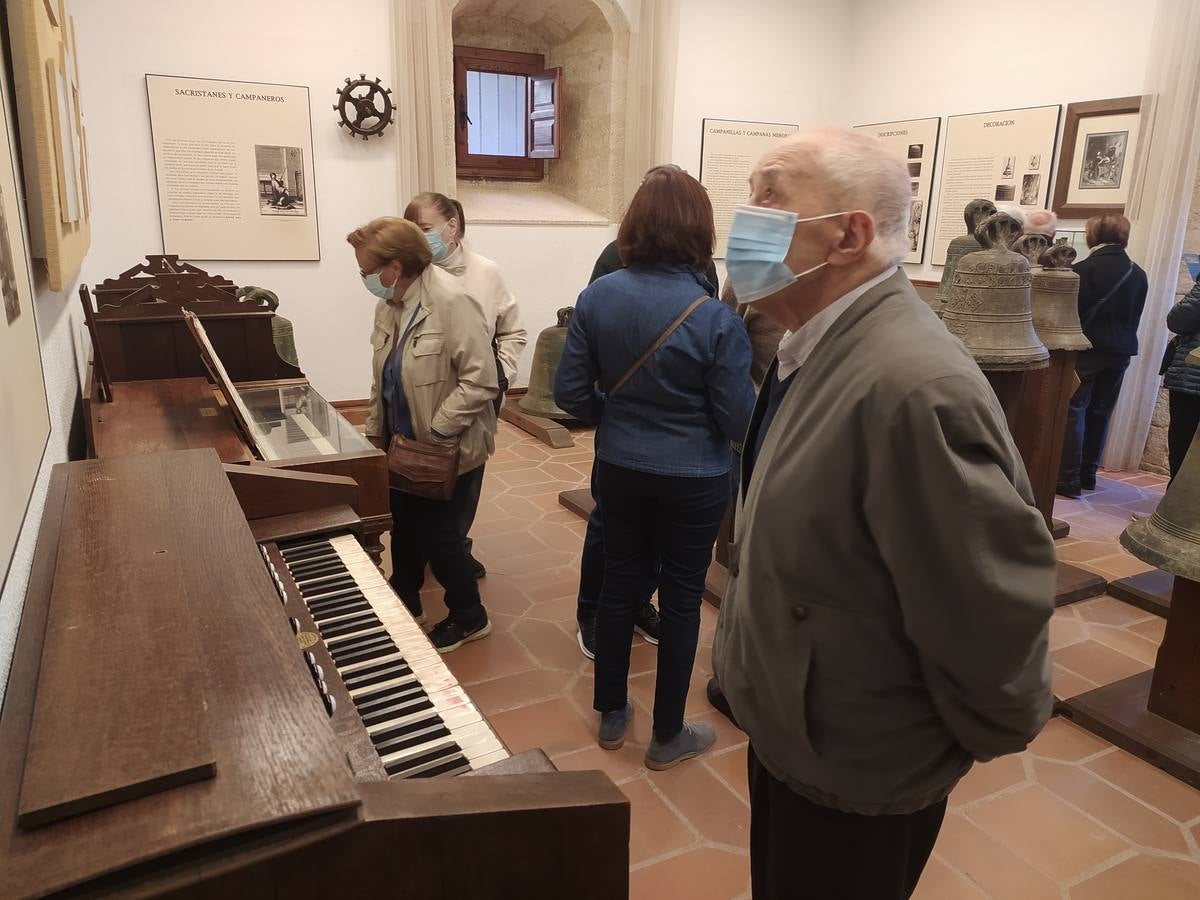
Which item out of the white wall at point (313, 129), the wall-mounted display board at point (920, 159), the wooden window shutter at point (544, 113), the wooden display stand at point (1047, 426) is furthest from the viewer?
the wooden window shutter at point (544, 113)

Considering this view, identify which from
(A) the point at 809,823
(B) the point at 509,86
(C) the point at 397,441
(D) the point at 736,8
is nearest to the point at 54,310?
(C) the point at 397,441

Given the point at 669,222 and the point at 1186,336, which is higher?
the point at 669,222

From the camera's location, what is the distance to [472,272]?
4074 mm

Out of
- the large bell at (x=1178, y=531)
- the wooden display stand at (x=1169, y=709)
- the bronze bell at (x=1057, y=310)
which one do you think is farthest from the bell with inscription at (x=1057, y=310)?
the wooden display stand at (x=1169, y=709)

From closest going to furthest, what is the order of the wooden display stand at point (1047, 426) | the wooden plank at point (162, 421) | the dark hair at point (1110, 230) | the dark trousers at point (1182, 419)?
the wooden plank at point (162, 421) → the wooden display stand at point (1047, 426) → the dark trousers at point (1182, 419) → the dark hair at point (1110, 230)

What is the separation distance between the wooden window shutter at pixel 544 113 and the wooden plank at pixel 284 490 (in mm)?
7037

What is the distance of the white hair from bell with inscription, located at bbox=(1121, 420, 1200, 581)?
7.01ft

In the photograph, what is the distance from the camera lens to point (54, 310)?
2.65 metres

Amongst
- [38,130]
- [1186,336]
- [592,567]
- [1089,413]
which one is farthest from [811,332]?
[1089,413]

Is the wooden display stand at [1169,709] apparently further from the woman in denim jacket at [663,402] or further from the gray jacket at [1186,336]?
the gray jacket at [1186,336]

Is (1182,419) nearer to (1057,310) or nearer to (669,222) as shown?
(1057,310)

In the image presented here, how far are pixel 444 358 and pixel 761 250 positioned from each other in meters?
1.86

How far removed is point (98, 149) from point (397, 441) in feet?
15.5

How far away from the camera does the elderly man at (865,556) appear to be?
1.18 meters
